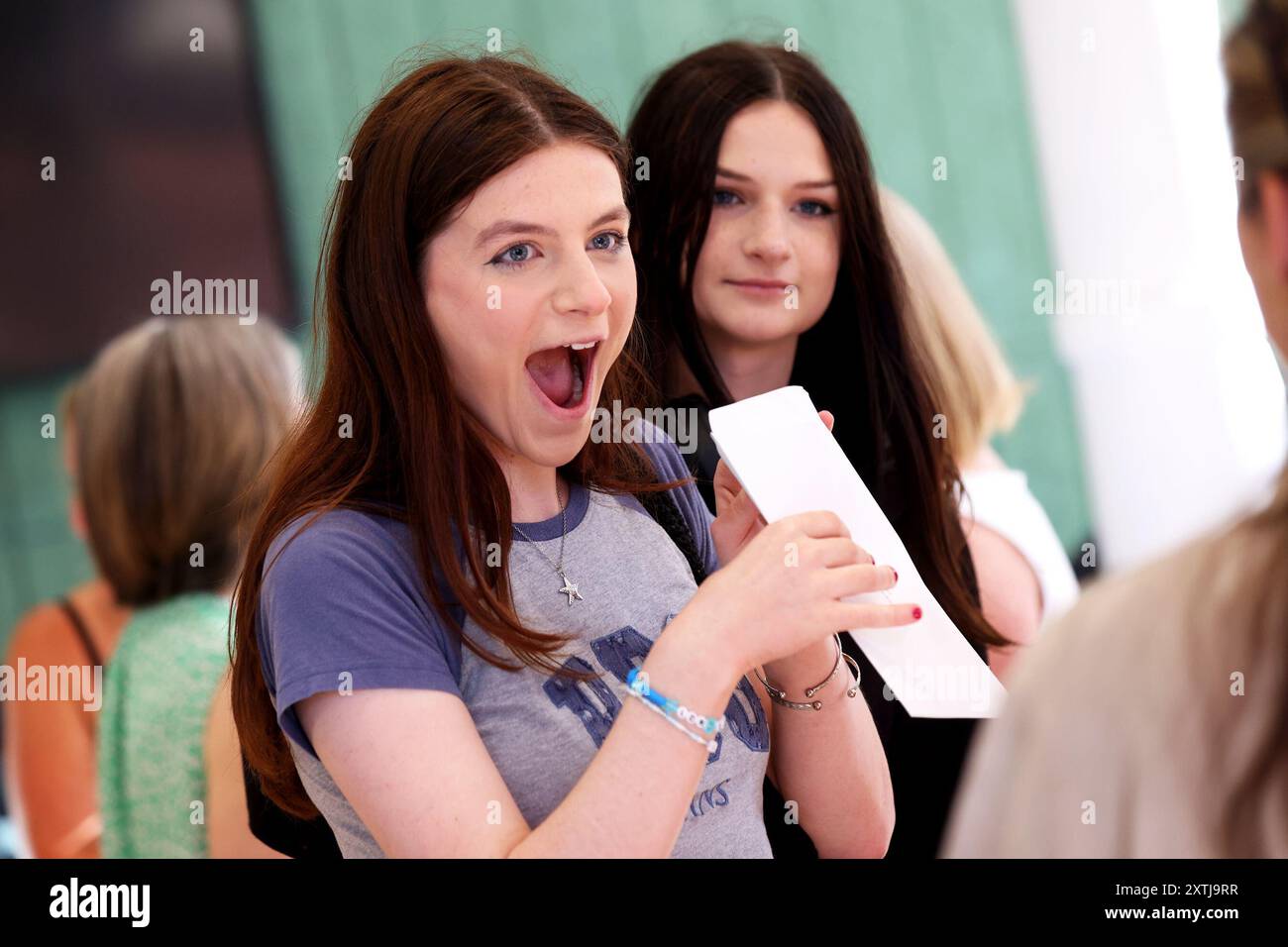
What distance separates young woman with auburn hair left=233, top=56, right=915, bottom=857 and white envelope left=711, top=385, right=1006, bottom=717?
0.20 ft

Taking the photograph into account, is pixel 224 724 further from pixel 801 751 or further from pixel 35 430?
pixel 35 430

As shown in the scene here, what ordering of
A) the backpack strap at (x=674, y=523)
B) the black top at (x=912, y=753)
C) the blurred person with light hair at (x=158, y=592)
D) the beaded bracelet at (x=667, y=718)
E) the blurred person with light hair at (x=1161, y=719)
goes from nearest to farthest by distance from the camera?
the blurred person with light hair at (x=1161, y=719), the beaded bracelet at (x=667, y=718), the backpack strap at (x=674, y=523), the black top at (x=912, y=753), the blurred person with light hair at (x=158, y=592)

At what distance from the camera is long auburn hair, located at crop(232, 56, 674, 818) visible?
998 mm

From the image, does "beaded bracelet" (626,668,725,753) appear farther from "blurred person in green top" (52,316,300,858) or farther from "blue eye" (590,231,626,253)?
"blurred person in green top" (52,316,300,858)

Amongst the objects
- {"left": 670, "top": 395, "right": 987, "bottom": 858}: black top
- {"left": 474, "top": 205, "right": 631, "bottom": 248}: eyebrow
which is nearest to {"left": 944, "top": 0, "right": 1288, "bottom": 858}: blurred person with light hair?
{"left": 474, "top": 205, "right": 631, "bottom": 248}: eyebrow

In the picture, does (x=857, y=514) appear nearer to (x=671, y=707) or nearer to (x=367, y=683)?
(x=671, y=707)

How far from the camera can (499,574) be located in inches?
40.3

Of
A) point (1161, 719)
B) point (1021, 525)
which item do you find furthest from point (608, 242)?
point (1021, 525)

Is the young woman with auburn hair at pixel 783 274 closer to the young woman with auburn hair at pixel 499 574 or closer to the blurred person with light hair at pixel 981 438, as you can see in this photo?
the blurred person with light hair at pixel 981 438

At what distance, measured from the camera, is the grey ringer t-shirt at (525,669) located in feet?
2.99

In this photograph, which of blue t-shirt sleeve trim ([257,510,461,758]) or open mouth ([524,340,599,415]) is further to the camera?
open mouth ([524,340,599,415])

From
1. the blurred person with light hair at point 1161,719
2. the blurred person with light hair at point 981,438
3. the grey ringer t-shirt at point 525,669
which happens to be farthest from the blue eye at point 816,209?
the blurred person with light hair at point 1161,719

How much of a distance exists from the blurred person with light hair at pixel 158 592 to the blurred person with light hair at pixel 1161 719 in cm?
105

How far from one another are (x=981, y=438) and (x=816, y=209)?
0.56m
